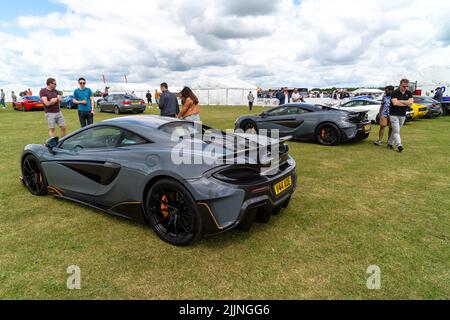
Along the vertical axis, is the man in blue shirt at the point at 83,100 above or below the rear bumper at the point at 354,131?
above

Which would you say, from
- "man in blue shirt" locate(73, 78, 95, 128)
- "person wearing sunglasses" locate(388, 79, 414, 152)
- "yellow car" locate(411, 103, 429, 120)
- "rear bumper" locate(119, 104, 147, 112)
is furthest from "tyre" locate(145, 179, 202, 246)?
"rear bumper" locate(119, 104, 147, 112)

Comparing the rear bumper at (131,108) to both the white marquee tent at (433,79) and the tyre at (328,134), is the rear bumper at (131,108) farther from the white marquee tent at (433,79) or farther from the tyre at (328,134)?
the white marquee tent at (433,79)

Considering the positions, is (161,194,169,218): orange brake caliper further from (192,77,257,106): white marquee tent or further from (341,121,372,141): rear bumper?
(192,77,257,106): white marquee tent

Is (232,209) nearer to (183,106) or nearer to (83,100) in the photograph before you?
(183,106)

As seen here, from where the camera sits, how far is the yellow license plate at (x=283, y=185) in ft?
9.66

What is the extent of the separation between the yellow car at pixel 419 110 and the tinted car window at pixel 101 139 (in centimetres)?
1470

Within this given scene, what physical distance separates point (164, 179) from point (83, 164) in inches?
51.1

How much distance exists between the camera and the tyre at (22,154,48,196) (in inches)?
161

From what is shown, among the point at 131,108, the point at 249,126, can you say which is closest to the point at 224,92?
the point at 131,108

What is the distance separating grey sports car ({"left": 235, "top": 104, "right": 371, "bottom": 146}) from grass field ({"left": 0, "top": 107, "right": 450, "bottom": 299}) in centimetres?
342

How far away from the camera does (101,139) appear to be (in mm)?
3613

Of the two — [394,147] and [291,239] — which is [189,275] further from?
[394,147]

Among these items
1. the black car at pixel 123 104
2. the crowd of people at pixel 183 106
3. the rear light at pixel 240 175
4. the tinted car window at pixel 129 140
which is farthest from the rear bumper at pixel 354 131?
the black car at pixel 123 104

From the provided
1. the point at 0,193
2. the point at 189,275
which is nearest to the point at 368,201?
the point at 189,275
